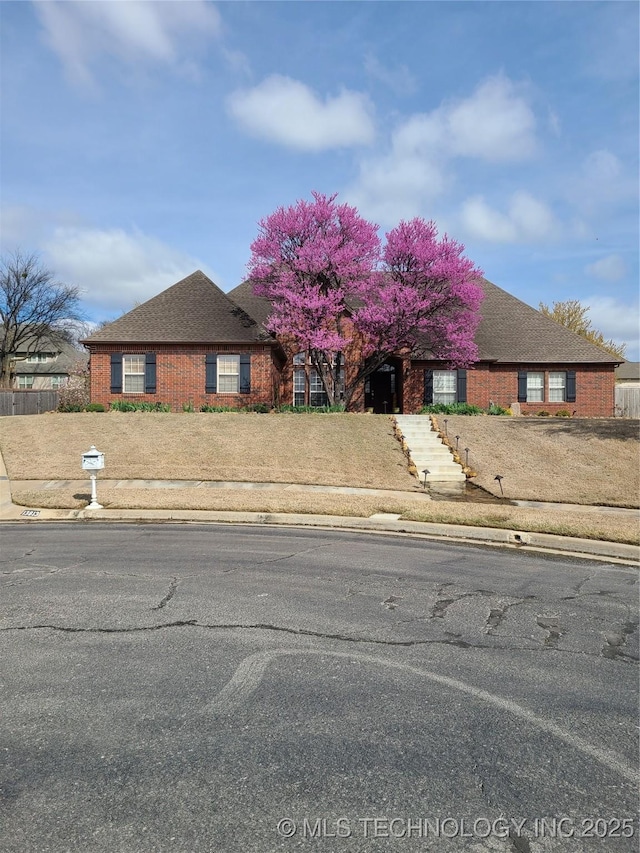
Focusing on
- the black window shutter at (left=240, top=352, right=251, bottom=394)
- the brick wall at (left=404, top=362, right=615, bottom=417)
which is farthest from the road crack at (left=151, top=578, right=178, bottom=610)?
the brick wall at (left=404, top=362, right=615, bottom=417)

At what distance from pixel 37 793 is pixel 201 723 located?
107 centimetres

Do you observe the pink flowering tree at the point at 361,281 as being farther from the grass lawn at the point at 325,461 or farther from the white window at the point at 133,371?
the white window at the point at 133,371

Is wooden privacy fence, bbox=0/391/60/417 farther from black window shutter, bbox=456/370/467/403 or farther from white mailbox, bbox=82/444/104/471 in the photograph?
black window shutter, bbox=456/370/467/403

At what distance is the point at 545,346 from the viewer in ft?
104

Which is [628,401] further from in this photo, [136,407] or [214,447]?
[136,407]

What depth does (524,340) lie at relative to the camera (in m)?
32.1

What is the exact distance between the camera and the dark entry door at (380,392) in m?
32.3

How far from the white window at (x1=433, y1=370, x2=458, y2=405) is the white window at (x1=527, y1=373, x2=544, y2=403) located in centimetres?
415

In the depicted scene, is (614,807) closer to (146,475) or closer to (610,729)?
(610,729)

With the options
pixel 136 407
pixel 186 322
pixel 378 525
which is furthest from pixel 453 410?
pixel 378 525

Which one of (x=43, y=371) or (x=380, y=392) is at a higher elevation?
(x=43, y=371)

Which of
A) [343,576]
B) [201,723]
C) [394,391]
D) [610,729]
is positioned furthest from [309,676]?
[394,391]

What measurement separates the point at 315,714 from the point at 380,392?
2895cm

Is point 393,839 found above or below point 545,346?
below
